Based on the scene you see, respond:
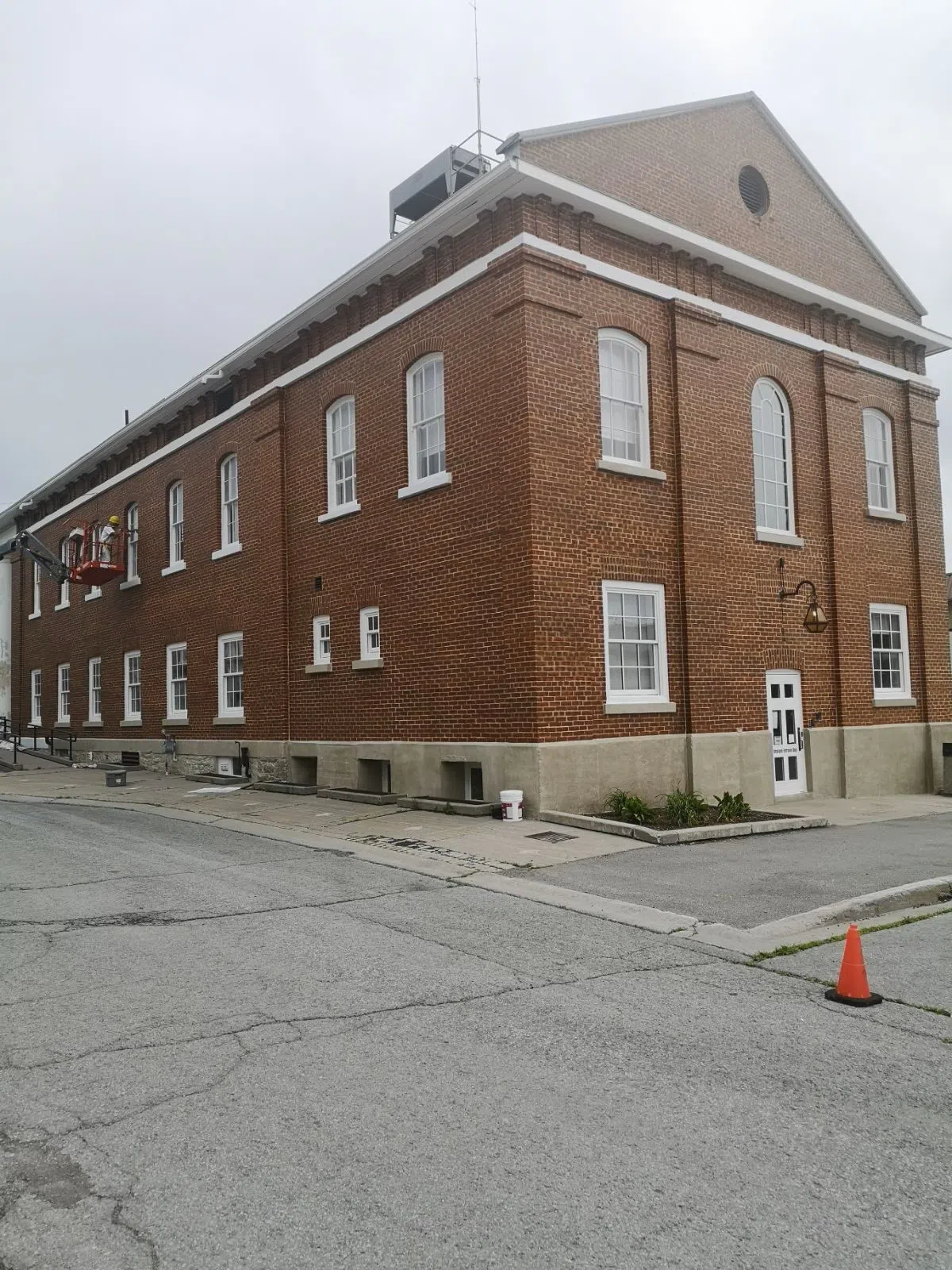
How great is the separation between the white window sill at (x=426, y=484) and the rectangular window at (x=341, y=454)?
1.86 metres

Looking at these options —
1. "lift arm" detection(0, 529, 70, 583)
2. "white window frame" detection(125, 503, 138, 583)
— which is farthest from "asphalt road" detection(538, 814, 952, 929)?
"lift arm" detection(0, 529, 70, 583)

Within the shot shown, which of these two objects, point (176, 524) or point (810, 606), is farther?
point (176, 524)

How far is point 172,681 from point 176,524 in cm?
368

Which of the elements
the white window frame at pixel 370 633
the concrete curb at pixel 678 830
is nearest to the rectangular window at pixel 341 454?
the white window frame at pixel 370 633

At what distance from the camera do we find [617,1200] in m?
3.62

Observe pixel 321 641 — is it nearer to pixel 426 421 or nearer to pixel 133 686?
pixel 426 421

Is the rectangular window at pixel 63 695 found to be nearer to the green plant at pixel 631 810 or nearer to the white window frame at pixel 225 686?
the white window frame at pixel 225 686

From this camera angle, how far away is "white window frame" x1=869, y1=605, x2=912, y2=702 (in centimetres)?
1998

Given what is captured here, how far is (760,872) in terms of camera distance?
1053 cm

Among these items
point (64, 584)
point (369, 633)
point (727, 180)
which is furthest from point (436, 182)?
point (64, 584)

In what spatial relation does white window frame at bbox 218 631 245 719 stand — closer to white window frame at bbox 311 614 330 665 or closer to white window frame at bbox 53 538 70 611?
white window frame at bbox 311 614 330 665

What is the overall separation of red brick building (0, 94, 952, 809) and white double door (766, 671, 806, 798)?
6cm

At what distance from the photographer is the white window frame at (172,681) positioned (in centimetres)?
2391

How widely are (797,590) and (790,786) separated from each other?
3.38 meters
